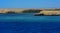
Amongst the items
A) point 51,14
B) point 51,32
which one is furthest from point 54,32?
point 51,14

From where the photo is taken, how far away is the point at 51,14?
65188mm

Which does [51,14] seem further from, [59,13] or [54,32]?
[54,32]

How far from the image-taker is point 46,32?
19.3 meters

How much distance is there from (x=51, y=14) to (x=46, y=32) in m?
46.2

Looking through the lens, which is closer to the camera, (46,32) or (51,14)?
(46,32)

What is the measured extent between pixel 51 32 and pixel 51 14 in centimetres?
4618

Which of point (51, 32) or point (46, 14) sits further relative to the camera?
point (46, 14)

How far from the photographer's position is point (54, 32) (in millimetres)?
19281

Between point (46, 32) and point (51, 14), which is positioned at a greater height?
point (46, 32)

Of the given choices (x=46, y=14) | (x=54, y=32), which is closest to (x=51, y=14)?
(x=46, y=14)

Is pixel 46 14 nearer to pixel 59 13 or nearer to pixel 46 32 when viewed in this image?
pixel 59 13

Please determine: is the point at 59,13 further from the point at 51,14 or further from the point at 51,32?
the point at 51,32

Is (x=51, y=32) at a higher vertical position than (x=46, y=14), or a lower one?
higher

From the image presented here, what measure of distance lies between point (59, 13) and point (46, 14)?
3753 millimetres
